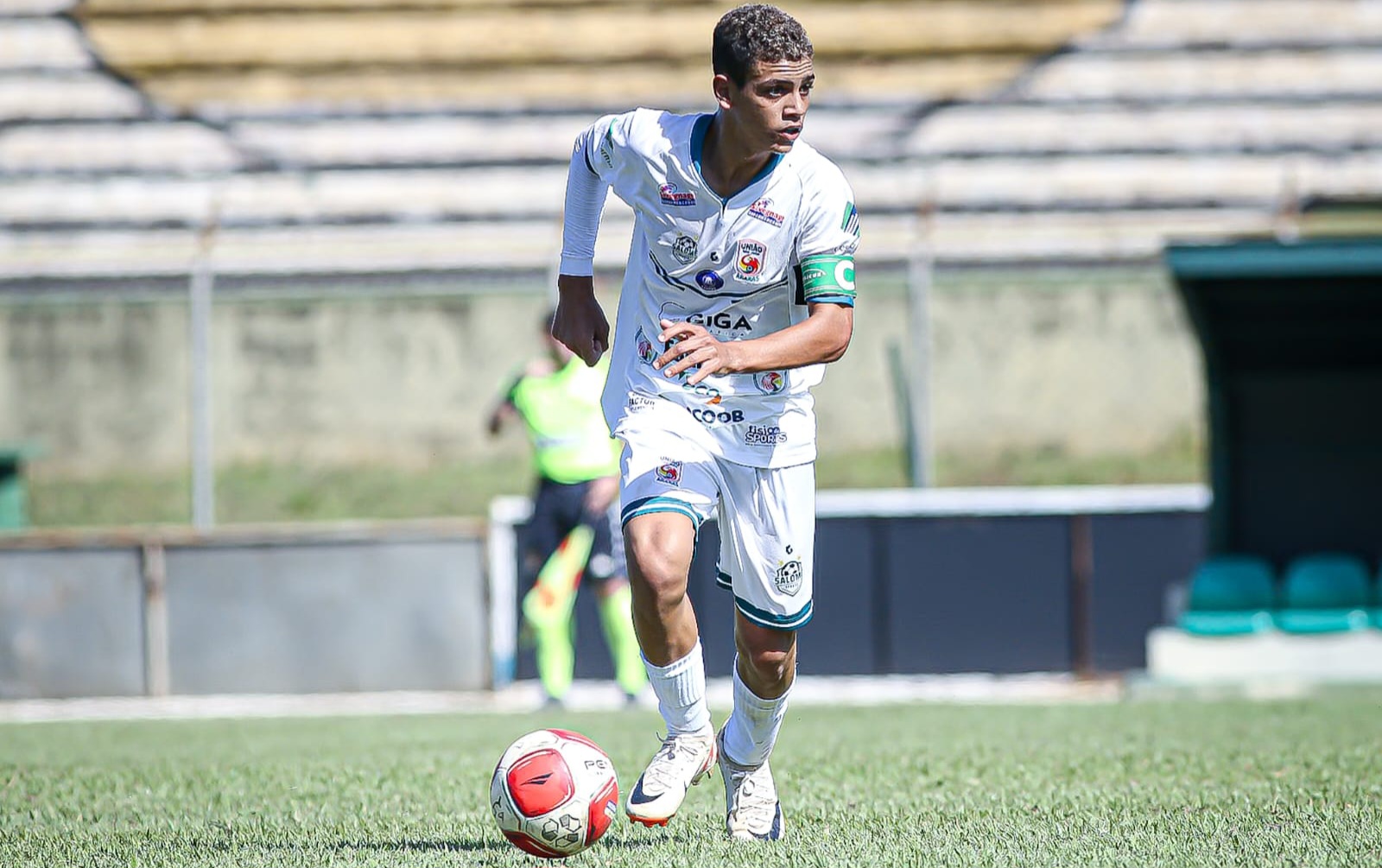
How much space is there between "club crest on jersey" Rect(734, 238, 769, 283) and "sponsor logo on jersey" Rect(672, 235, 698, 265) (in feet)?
0.36

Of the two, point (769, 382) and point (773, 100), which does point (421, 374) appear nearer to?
point (769, 382)

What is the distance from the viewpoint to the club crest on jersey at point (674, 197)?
4.39m

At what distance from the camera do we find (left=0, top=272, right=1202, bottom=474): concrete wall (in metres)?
12.5

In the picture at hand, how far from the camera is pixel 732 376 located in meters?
4.48

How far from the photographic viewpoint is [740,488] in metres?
4.50

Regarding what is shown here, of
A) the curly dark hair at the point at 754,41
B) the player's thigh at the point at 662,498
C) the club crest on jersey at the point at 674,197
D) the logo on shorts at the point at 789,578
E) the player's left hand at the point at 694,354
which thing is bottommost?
the logo on shorts at the point at 789,578

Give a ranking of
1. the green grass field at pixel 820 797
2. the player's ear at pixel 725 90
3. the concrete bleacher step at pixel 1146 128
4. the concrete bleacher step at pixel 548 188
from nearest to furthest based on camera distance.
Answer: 1. the green grass field at pixel 820 797
2. the player's ear at pixel 725 90
3. the concrete bleacher step at pixel 548 188
4. the concrete bleacher step at pixel 1146 128

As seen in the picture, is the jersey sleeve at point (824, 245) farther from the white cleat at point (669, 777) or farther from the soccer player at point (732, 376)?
the white cleat at point (669, 777)

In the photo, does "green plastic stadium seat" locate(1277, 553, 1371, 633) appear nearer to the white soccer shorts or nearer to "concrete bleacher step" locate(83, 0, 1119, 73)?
"concrete bleacher step" locate(83, 0, 1119, 73)

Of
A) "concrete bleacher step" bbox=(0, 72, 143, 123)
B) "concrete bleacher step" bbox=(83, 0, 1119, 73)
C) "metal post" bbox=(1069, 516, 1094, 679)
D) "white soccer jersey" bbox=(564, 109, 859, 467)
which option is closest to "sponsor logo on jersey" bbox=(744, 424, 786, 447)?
"white soccer jersey" bbox=(564, 109, 859, 467)

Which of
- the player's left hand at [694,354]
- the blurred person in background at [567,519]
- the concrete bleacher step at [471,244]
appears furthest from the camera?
the concrete bleacher step at [471,244]

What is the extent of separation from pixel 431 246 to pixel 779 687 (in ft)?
32.0

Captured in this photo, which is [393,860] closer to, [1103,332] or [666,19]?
[1103,332]

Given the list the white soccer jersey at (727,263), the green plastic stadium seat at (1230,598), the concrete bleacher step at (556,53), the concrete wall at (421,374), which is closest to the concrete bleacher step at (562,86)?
the concrete bleacher step at (556,53)
